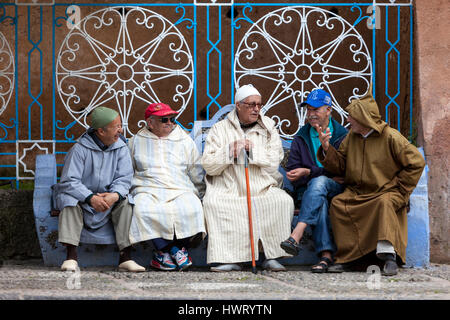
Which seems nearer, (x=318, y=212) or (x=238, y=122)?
(x=318, y=212)

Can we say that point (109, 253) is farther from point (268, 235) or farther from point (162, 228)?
point (268, 235)

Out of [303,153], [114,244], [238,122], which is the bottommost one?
[114,244]

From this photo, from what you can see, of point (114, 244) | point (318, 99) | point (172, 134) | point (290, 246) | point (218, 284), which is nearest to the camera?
point (218, 284)

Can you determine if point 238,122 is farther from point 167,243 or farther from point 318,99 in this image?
point 167,243

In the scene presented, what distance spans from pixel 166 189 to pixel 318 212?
1282 millimetres

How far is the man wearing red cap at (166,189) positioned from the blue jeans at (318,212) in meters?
0.85

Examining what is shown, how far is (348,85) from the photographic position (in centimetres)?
1115

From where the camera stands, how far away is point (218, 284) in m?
5.10

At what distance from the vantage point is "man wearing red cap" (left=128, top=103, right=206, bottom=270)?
5809 mm

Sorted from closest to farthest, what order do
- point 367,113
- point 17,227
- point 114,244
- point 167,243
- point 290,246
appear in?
point 290,246 < point 367,113 < point 167,243 < point 114,244 < point 17,227

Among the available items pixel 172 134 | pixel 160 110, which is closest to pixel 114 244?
pixel 172 134

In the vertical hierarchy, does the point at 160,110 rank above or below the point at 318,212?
above

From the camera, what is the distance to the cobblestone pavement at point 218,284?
4.46 metres

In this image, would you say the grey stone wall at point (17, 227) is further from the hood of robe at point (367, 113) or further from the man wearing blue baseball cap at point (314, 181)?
the hood of robe at point (367, 113)
